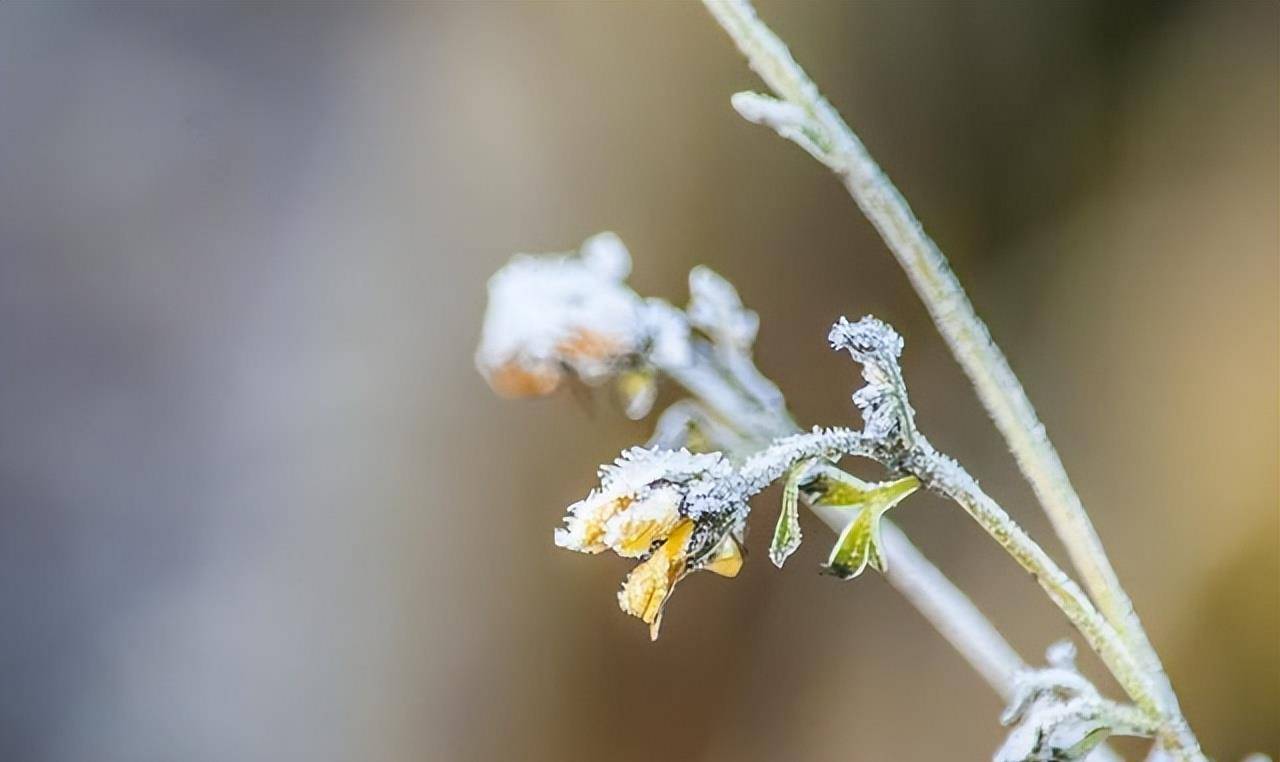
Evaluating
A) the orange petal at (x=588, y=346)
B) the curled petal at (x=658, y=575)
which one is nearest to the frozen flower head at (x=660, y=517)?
the curled petal at (x=658, y=575)

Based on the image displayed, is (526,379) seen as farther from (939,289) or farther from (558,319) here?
(939,289)

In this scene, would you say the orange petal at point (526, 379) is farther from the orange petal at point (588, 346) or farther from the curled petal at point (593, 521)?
the curled petal at point (593, 521)

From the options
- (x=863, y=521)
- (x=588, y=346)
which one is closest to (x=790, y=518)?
(x=863, y=521)

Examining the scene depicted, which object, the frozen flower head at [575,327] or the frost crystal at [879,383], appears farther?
the frozen flower head at [575,327]

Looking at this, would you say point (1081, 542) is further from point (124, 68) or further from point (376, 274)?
point (124, 68)

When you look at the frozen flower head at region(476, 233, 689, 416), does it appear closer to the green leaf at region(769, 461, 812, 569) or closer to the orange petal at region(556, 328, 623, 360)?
the orange petal at region(556, 328, 623, 360)

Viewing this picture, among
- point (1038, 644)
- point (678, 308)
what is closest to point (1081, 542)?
point (1038, 644)

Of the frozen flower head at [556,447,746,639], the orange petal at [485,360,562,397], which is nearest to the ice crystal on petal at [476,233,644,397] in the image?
the orange petal at [485,360,562,397]
